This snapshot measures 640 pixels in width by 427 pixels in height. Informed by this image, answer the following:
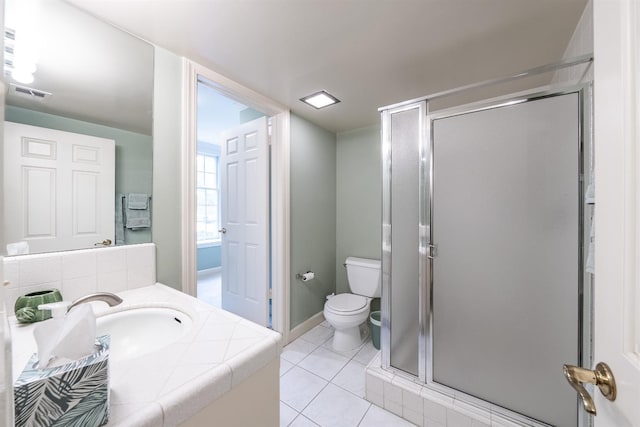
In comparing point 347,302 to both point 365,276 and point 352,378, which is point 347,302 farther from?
point 352,378

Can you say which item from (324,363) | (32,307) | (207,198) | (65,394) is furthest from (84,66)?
(207,198)

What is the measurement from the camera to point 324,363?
1.94 metres

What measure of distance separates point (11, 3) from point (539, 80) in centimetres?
290

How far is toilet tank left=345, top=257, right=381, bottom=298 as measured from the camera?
2.32 metres

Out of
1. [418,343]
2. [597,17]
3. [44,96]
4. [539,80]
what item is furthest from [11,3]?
[539,80]

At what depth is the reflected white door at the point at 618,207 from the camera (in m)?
0.40

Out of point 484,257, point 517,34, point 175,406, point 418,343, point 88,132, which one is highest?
point 517,34

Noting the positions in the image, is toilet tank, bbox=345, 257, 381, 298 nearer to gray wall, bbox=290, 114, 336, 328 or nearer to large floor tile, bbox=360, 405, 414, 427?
gray wall, bbox=290, 114, 336, 328

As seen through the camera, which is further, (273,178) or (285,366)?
(273,178)

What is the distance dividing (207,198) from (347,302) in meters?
3.77

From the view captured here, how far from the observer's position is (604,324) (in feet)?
1.59

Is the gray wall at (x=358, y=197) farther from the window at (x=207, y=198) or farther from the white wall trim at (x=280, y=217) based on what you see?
the window at (x=207, y=198)

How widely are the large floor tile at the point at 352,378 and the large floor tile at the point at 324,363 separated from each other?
0.04 meters

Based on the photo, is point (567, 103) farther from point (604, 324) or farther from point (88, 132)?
point (88, 132)
